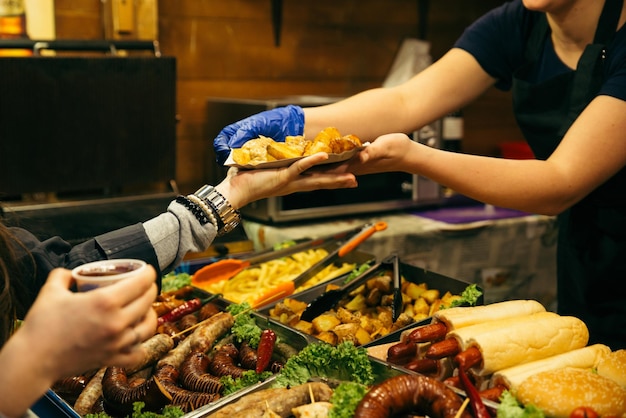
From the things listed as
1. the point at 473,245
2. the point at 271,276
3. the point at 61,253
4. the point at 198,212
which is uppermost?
the point at 198,212

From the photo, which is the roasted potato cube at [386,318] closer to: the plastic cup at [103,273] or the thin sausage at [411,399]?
the thin sausage at [411,399]

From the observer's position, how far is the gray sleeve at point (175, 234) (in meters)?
1.66

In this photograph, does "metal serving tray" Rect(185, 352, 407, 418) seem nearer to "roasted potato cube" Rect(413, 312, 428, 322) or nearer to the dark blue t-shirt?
"roasted potato cube" Rect(413, 312, 428, 322)

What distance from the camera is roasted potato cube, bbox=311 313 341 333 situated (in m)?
2.11

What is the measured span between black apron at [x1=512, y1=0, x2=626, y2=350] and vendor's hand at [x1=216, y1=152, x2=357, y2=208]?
1070 millimetres

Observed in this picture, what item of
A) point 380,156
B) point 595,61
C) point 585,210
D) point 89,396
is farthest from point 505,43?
point 89,396

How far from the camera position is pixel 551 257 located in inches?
153

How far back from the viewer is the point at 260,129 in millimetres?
2170

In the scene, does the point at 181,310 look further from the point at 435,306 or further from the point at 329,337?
the point at 435,306

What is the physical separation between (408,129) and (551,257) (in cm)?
175

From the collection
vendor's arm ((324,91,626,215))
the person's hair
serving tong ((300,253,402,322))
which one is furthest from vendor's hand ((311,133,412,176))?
the person's hair

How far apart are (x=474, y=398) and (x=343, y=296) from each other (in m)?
0.98

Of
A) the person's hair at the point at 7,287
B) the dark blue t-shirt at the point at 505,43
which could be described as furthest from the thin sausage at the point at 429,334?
the dark blue t-shirt at the point at 505,43

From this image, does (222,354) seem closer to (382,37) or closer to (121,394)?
(121,394)
